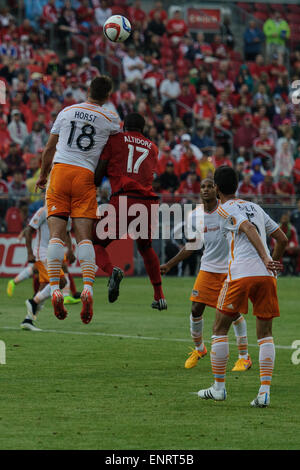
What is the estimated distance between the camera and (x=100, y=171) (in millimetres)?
10250

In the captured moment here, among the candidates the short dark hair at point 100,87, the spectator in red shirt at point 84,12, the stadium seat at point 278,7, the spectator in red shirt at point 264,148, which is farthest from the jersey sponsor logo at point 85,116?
the stadium seat at point 278,7

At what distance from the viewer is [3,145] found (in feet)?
78.7

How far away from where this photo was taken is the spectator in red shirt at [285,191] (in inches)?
1011

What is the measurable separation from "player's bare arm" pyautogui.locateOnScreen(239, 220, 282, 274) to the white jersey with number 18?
2604 millimetres

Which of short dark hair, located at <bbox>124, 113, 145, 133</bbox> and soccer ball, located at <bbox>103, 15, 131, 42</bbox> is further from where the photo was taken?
soccer ball, located at <bbox>103, 15, 131, 42</bbox>

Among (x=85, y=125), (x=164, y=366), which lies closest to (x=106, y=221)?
(x=85, y=125)

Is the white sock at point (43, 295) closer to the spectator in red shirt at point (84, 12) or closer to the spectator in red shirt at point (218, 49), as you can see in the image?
the spectator in red shirt at point (84, 12)

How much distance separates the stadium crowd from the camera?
24453mm

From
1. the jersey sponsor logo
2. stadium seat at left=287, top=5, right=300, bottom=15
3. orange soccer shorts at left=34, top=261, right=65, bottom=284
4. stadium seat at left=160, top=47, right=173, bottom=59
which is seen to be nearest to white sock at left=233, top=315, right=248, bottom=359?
the jersey sponsor logo

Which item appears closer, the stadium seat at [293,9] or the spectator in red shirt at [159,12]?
the spectator in red shirt at [159,12]

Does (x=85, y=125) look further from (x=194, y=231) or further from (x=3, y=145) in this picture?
(x=3, y=145)

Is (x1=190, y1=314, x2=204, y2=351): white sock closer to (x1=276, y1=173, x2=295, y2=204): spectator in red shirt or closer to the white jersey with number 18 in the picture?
the white jersey with number 18

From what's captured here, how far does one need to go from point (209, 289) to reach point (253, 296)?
269 centimetres

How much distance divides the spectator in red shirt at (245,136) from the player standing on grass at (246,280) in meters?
20.5
